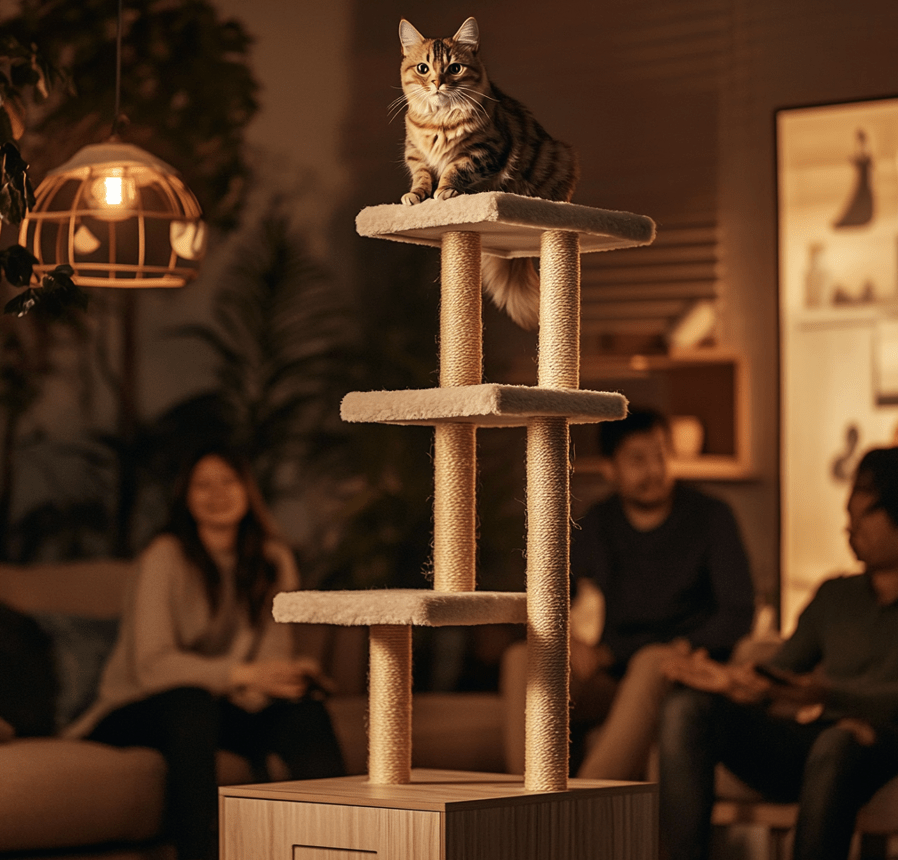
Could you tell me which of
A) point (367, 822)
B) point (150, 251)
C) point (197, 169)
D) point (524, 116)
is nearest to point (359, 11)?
point (197, 169)

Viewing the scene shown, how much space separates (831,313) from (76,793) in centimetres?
260

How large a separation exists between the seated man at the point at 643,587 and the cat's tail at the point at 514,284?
145cm

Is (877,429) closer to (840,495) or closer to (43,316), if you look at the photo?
(840,495)

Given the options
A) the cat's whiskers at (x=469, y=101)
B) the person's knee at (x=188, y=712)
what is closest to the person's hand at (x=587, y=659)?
the person's knee at (x=188, y=712)

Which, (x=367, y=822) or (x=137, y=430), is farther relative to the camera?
(x=137, y=430)

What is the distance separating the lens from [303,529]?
16.4ft

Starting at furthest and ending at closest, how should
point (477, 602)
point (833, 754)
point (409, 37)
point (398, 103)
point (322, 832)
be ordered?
point (398, 103)
point (833, 754)
point (409, 37)
point (477, 602)
point (322, 832)

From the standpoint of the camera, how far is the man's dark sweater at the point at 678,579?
145 inches

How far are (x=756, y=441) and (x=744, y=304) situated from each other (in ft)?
1.41

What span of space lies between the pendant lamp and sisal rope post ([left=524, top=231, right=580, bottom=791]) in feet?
3.39

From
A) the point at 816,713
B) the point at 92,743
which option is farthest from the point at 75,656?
the point at 816,713

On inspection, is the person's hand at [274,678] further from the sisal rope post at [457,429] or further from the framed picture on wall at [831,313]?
the framed picture on wall at [831,313]

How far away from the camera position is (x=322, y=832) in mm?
1945

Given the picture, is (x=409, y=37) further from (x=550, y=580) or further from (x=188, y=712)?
(x=188, y=712)
